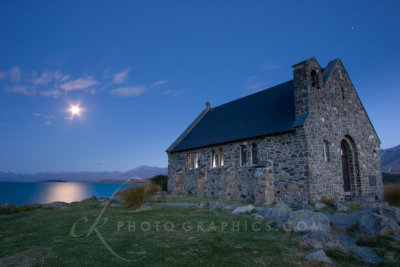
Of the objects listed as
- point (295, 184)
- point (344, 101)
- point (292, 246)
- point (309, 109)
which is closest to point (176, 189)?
point (295, 184)

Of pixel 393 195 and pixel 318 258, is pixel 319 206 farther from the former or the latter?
pixel 318 258

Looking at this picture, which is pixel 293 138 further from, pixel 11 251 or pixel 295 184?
pixel 11 251

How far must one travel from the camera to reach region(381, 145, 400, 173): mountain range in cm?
8926

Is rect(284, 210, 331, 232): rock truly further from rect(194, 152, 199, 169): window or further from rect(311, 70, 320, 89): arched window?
rect(194, 152, 199, 169): window

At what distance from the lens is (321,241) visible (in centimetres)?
557

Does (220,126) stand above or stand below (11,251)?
above

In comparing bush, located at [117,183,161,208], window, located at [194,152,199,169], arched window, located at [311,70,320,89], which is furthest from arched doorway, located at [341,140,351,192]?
Result: bush, located at [117,183,161,208]

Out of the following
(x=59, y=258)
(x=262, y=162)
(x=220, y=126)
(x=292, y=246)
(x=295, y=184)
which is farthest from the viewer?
→ (x=220, y=126)

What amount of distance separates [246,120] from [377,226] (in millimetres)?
13592

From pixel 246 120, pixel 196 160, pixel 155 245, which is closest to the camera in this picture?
pixel 155 245

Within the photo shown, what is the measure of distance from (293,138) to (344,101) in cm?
599

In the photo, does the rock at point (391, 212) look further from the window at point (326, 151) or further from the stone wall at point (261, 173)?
the window at point (326, 151)

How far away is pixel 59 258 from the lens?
16.8 feet

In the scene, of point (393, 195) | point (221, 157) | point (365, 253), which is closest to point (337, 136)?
point (393, 195)
